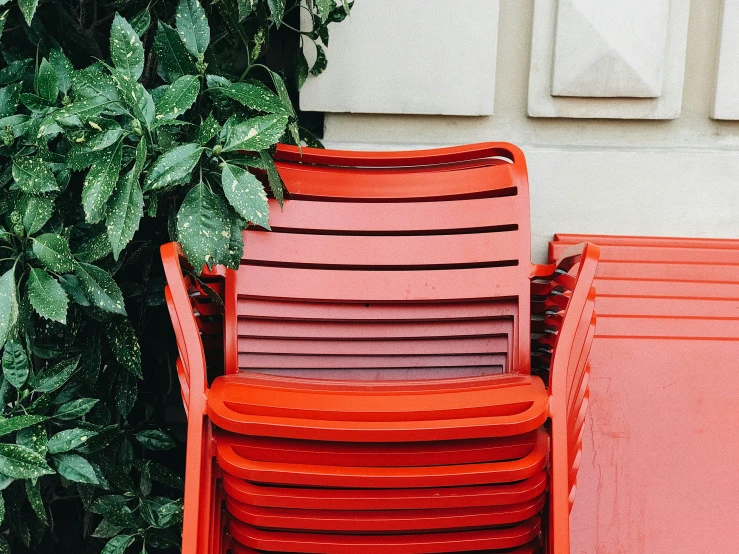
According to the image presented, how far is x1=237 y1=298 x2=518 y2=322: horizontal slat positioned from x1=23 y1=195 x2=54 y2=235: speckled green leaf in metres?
0.46

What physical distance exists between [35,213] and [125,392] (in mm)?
539

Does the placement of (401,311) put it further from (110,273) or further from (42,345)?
→ (42,345)

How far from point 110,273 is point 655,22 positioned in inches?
64.2

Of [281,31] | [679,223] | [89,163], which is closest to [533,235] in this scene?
[679,223]

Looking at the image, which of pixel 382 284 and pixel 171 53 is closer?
pixel 171 53

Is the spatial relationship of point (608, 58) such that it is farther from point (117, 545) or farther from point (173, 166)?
point (117, 545)

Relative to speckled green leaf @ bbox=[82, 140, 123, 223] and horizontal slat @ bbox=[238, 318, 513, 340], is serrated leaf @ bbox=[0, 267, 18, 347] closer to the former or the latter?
speckled green leaf @ bbox=[82, 140, 123, 223]

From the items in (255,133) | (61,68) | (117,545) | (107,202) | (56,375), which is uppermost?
(61,68)

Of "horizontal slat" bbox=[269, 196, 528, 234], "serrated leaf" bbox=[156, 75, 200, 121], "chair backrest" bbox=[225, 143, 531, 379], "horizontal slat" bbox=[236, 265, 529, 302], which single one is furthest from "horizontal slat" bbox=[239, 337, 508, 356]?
"serrated leaf" bbox=[156, 75, 200, 121]

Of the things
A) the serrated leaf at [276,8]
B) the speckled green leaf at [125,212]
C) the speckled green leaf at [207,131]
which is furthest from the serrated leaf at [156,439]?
the serrated leaf at [276,8]

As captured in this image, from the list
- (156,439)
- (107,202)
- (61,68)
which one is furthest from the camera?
(156,439)

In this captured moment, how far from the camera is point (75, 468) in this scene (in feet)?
5.12

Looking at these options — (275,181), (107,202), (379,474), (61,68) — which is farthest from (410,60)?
(379,474)

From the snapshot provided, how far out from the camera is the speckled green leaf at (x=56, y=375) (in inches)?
63.7
